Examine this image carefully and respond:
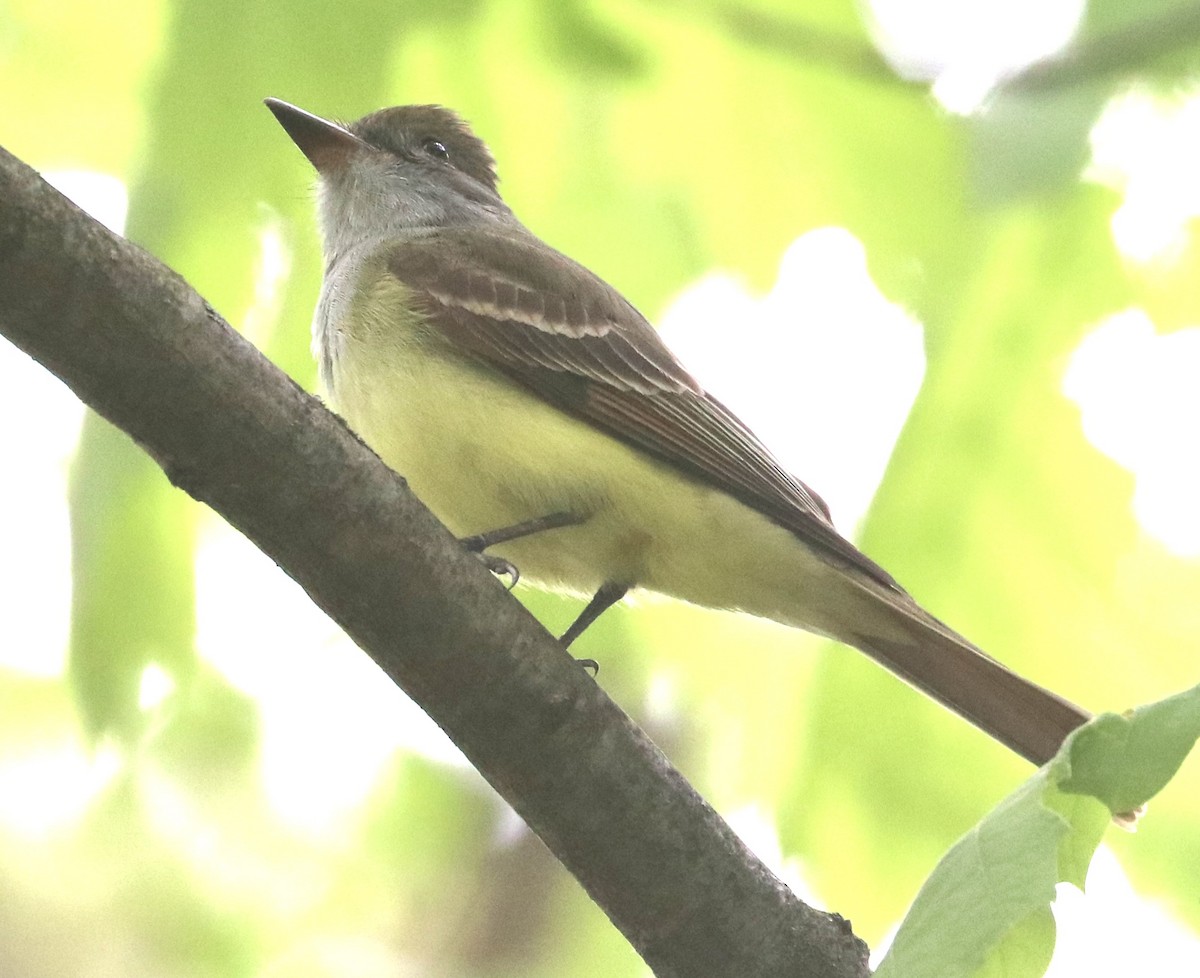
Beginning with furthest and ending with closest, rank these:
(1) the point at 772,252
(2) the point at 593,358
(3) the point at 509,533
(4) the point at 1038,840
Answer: (2) the point at 593,358 → (3) the point at 509,533 → (1) the point at 772,252 → (4) the point at 1038,840

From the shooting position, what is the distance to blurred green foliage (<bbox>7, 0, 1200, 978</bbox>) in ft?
11.5

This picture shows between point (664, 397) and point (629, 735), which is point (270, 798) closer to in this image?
point (664, 397)

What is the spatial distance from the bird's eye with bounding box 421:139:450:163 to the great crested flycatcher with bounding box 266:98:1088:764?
74 cm

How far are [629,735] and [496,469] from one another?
128 centimetres

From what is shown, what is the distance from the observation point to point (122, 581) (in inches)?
130

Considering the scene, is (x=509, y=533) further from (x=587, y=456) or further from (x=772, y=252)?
(x=772, y=252)

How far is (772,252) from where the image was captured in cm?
409

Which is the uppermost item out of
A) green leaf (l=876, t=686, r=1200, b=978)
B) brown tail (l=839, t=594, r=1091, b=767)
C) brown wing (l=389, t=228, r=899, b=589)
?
brown wing (l=389, t=228, r=899, b=589)

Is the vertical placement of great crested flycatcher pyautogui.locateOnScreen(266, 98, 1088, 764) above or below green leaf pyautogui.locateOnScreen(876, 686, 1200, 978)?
above

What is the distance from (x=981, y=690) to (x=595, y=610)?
111 cm

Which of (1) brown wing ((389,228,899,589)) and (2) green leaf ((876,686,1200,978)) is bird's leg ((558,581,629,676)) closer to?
(1) brown wing ((389,228,899,589))

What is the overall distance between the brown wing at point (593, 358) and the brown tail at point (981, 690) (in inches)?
8.2

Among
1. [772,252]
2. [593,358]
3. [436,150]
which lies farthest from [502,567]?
[436,150]

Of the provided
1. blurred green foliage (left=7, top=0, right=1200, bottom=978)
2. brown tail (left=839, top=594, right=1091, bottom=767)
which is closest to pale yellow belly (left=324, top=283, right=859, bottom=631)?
blurred green foliage (left=7, top=0, right=1200, bottom=978)
